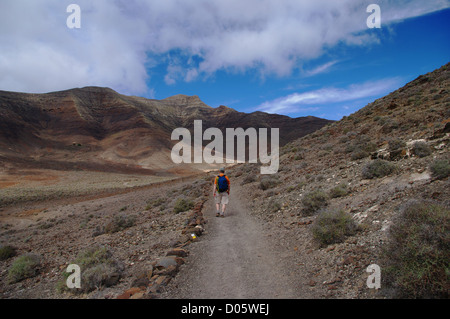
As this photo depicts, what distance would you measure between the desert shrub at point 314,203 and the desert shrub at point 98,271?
5725 mm

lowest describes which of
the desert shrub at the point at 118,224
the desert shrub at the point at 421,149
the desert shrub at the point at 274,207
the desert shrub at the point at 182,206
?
the desert shrub at the point at 118,224

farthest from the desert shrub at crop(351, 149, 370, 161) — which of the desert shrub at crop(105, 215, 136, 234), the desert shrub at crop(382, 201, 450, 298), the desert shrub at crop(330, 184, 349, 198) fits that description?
the desert shrub at crop(105, 215, 136, 234)

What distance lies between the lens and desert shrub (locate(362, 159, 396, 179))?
781 centimetres

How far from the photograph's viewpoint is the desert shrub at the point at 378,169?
25.6 feet

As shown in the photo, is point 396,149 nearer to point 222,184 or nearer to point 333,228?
point 333,228

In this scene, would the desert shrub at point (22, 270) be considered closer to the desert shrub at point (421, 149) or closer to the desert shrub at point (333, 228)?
the desert shrub at point (333, 228)

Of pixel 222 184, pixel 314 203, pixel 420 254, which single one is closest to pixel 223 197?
pixel 222 184

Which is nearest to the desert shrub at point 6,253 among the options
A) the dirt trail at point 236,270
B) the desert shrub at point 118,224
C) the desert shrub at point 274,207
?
the desert shrub at point 118,224

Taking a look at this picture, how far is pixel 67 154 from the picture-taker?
7050cm

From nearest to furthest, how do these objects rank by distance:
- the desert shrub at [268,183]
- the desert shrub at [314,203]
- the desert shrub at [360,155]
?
the desert shrub at [314,203]
the desert shrub at [360,155]
the desert shrub at [268,183]

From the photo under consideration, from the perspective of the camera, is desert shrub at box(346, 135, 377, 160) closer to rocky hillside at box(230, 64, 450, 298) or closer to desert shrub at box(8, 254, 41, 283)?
rocky hillside at box(230, 64, 450, 298)

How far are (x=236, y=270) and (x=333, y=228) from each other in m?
2.47

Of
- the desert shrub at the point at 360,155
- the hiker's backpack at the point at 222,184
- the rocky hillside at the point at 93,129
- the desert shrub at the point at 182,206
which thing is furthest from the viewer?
the rocky hillside at the point at 93,129
